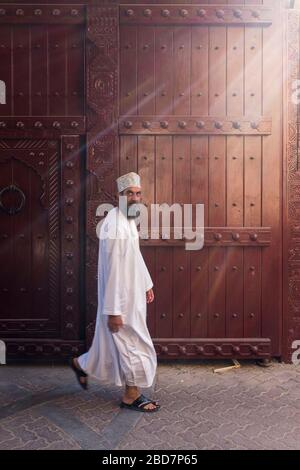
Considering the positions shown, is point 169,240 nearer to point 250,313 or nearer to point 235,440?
point 250,313

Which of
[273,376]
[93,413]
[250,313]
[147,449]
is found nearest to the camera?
[147,449]

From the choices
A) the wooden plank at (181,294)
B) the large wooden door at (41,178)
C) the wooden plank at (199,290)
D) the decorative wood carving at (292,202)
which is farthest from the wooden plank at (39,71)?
the decorative wood carving at (292,202)

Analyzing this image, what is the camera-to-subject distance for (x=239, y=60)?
4.62m

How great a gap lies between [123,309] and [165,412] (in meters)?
0.84

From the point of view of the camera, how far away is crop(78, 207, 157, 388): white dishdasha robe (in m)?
3.59

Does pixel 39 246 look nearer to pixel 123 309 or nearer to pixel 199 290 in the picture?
pixel 123 309

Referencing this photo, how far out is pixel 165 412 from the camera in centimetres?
362

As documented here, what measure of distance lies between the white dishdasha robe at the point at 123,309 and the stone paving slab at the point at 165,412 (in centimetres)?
30

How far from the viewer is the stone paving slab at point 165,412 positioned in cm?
315

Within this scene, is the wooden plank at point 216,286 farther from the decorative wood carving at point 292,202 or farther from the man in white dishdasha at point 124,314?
the man in white dishdasha at point 124,314

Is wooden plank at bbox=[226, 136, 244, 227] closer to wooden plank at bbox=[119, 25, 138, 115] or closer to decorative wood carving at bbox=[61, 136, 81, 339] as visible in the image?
wooden plank at bbox=[119, 25, 138, 115]

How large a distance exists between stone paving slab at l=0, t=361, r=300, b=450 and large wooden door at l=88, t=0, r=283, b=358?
419 mm

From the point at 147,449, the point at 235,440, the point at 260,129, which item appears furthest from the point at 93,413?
the point at 260,129

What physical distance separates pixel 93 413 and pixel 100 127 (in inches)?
102
